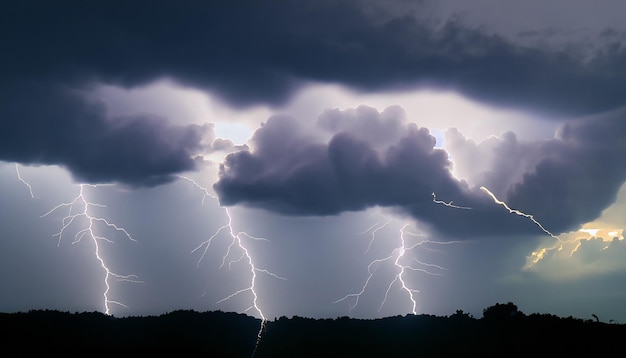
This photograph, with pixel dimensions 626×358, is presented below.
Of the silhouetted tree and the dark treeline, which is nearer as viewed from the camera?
the dark treeline

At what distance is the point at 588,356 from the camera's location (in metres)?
33.1

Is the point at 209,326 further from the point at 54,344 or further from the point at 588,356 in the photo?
the point at 588,356

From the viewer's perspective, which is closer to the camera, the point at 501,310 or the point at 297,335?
the point at 297,335

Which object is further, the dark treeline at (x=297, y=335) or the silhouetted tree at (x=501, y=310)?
the silhouetted tree at (x=501, y=310)

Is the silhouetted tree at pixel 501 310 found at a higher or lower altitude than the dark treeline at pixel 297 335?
higher

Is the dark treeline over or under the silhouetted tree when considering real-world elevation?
under

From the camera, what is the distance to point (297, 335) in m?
45.4

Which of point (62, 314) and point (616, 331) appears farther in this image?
point (62, 314)

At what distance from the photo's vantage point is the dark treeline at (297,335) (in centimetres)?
3806

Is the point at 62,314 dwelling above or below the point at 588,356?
above

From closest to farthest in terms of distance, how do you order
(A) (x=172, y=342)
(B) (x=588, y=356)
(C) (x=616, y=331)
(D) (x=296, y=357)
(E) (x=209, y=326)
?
1. (B) (x=588, y=356)
2. (C) (x=616, y=331)
3. (D) (x=296, y=357)
4. (A) (x=172, y=342)
5. (E) (x=209, y=326)

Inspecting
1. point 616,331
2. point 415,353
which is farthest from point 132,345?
point 616,331

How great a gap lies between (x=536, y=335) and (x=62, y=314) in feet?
105

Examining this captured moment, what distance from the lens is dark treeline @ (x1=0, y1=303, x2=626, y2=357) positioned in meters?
38.1
